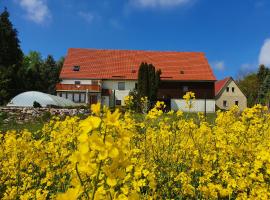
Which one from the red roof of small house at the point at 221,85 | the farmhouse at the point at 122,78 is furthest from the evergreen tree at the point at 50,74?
the red roof of small house at the point at 221,85

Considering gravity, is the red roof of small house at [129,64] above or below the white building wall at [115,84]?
above

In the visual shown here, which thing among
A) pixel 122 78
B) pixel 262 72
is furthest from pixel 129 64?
pixel 262 72

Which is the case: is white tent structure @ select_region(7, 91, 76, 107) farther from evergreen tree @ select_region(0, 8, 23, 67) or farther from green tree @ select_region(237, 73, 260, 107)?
green tree @ select_region(237, 73, 260, 107)

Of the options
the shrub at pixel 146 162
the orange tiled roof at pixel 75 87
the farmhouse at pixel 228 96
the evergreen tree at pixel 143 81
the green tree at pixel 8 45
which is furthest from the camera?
the farmhouse at pixel 228 96

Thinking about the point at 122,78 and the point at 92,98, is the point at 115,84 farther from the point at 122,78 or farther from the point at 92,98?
the point at 92,98

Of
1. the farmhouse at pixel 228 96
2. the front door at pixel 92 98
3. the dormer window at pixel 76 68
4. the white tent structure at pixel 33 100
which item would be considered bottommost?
the white tent structure at pixel 33 100

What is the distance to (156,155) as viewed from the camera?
19.1ft

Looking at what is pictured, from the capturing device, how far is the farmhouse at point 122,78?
1695 inches

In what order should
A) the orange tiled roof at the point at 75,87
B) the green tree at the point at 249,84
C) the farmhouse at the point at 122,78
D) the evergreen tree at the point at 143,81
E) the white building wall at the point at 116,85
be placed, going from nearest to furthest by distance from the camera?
the evergreen tree at the point at 143,81, the orange tiled roof at the point at 75,87, the farmhouse at the point at 122,78, the white building wall at the point at 116,85, the green tree at the point at 249,84

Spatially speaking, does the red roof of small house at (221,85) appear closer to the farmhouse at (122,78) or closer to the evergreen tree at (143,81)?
the farmhouse at (122,78)

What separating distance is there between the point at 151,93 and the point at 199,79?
30.4 feet

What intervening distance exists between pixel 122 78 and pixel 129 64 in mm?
2369

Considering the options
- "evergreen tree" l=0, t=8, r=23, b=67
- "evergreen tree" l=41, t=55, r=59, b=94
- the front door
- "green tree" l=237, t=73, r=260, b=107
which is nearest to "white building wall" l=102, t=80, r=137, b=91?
the front door

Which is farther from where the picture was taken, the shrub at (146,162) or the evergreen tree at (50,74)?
the evergreen tree at (50,74)
